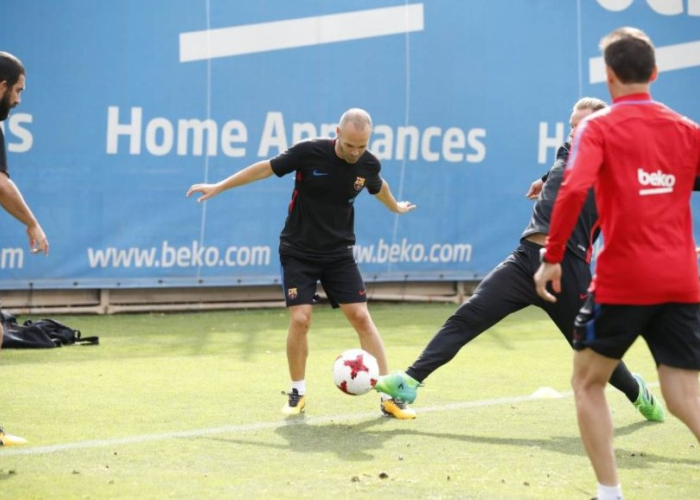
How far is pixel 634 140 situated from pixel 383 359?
3.85 meters

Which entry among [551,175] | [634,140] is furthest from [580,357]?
[551,175]

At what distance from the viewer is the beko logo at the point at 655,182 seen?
512cm

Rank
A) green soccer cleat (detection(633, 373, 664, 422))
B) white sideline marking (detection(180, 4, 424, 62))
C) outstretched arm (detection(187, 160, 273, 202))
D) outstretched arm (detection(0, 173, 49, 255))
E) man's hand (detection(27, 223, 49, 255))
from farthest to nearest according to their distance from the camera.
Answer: white sideline marking (detection(180, 4, 424, 62))
outstretched arm (detection(187, 160, 273, 202))
green soccer cleat (detection(633, 373, 664, 422))
man's hand (detection(27, 223, 49, 255))
outstretched arm (detection(0, 173, 49, 255))

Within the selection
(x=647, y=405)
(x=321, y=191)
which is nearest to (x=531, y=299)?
(x=647, y=405)

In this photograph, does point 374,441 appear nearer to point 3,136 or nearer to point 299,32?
point 3,136

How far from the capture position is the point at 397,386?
26.2 feet

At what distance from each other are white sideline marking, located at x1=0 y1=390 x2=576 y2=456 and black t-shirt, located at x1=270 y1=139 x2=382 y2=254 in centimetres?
118

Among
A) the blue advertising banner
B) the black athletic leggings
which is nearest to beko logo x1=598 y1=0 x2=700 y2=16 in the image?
the blue advertising banner

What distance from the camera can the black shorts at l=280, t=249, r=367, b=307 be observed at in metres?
8.56

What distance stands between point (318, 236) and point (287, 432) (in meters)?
1.52

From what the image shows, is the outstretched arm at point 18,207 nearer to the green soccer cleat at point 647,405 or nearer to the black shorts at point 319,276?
the black shorts at point 319,276

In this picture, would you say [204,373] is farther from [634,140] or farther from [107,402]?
[634,140]

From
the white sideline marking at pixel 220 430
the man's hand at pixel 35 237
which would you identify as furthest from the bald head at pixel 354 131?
the man's hand at pixel 35 237

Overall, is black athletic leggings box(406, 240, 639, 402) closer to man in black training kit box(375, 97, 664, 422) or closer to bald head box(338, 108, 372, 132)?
man in black training kit box(375, 97, 664, 422)
